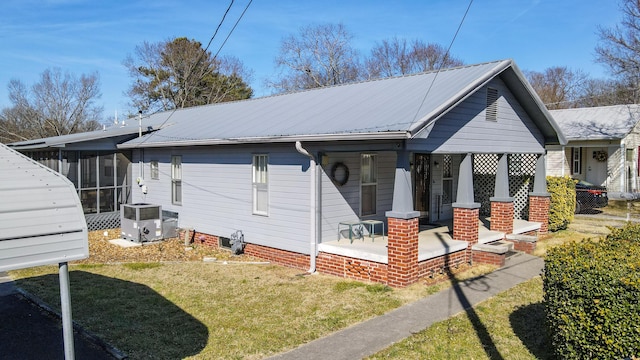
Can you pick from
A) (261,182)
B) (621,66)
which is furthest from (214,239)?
(621,66)

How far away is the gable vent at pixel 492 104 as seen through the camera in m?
11.3

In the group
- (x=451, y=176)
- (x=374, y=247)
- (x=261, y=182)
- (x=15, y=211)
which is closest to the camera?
(x=15, y=211)

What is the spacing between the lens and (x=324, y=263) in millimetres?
9977

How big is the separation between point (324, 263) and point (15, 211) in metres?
6.92

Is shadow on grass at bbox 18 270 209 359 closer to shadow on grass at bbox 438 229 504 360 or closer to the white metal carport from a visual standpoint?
the white metal carport

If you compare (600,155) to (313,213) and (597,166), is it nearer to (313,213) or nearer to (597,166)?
(597,166)

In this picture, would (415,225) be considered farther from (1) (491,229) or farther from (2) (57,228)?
(2) (57,228)

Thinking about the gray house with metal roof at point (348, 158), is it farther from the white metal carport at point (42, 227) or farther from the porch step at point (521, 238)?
the white metal carport at point (42, 227)

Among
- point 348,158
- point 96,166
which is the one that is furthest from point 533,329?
point 96,166

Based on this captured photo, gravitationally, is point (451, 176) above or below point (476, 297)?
above

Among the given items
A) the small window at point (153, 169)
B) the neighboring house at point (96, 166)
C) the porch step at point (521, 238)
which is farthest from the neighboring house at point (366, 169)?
the neighboring house at point (96, 166)

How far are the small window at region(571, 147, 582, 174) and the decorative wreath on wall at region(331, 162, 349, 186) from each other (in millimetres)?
20706

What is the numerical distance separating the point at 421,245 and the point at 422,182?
13.3 feet

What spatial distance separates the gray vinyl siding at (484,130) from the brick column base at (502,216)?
138cm
